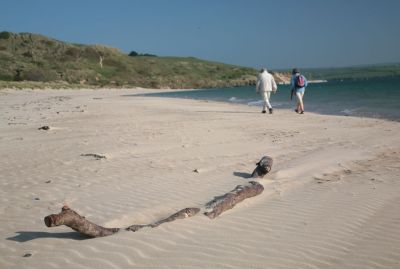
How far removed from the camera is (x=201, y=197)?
19.9ft

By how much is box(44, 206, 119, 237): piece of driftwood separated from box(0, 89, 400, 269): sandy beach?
5.4 inches

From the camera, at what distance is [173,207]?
18.4 ft

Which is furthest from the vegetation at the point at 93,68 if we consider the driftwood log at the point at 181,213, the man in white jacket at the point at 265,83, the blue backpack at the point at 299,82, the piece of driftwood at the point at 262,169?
the driftwood log at the point at 181,213

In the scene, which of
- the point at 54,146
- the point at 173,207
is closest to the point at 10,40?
the point at 54,146

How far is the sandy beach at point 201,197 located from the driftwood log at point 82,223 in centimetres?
12

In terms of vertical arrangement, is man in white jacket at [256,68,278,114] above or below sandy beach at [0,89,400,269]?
above

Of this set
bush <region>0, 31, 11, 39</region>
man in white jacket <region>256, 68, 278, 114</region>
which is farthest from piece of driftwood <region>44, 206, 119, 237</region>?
bush <region>0, 31, 11, 39</region>

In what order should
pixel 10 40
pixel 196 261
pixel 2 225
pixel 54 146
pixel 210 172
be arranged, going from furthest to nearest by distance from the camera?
1. pixel 10 40
2. pixel 54 146
3. pixel 210 172
4. pixel 2 225
5. pixel 196 261

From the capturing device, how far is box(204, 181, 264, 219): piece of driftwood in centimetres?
518

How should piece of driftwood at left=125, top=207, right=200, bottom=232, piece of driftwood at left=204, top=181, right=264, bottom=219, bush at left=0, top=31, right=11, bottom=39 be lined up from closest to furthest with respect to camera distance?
piece of driftwood at left=125, top=207, right=200, bottom=232, piece of driftwood at left=204, top=181, right=264, bottom=219, bush at left=0, top=31, right=11, bottom=39

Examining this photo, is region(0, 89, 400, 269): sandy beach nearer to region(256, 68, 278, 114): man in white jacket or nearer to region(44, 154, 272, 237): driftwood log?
region(44, 154, 272, 237): driftwood log

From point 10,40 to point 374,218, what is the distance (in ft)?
311

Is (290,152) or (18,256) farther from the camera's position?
(290,152)

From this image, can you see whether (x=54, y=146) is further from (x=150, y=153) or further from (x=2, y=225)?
(x=2, y=225)
